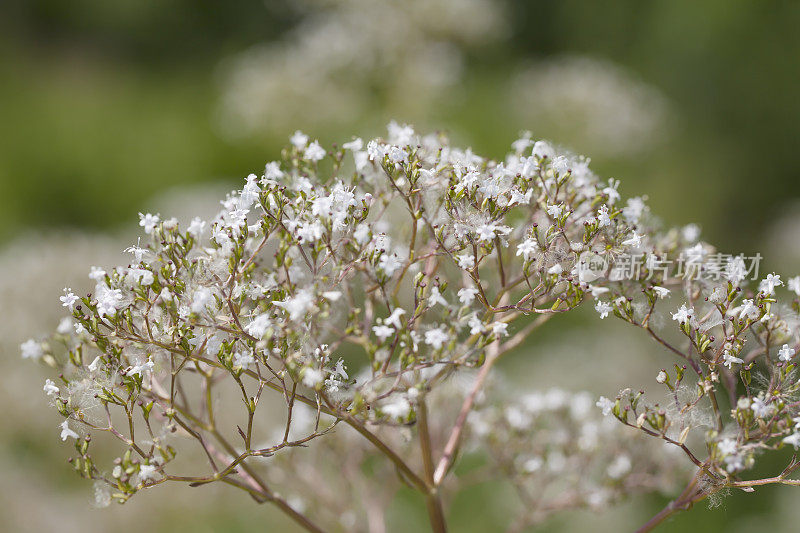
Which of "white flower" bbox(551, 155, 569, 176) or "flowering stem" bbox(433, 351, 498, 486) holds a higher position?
"white flower" bbox(551, 155, 569, 176)

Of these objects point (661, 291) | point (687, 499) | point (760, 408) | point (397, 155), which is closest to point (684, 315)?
point (661, 291)

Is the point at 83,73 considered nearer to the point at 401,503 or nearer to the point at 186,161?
the point at 186,161

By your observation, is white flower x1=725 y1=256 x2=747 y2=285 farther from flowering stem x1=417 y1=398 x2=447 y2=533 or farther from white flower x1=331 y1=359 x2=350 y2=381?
white flower x1=331 y1=359 x2=350 y2=381

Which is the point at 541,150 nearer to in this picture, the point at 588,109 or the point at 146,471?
the point at 146,471

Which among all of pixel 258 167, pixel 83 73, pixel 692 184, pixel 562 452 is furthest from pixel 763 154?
pixel 83 73

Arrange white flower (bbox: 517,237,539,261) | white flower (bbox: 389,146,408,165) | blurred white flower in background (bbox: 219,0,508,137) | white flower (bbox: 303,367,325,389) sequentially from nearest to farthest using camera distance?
white flower (bbox: 303,367,325,389)
white flower (bbox: 517,237,539,261)
white flower (bbox: 389,146,408,165)
blurred white flower in background (bbox: 219,0,508,137)

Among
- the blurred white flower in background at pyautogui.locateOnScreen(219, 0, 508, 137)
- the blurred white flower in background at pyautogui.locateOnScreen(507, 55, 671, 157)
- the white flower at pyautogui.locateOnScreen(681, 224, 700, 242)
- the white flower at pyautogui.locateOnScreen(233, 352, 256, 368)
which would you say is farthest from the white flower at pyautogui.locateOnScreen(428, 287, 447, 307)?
the blurred white flower in background at pyautogui.locateOnScreen(507, 55, 671, 157)
